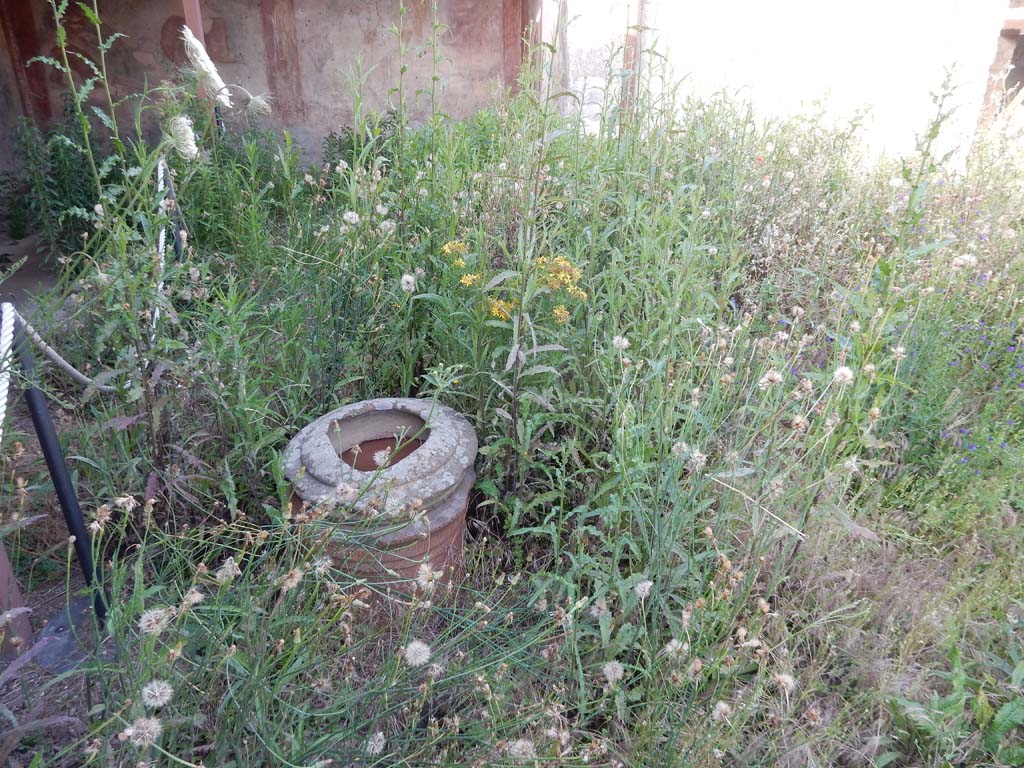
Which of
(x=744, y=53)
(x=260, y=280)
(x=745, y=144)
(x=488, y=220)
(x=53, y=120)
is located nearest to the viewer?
(x=488, y=220)

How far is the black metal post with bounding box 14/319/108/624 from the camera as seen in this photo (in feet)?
6.11

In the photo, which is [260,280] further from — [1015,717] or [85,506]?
[1015,717]

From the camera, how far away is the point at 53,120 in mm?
6422

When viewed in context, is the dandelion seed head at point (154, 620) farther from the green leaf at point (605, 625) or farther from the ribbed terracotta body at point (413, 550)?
the green leaf at point (605, 625)

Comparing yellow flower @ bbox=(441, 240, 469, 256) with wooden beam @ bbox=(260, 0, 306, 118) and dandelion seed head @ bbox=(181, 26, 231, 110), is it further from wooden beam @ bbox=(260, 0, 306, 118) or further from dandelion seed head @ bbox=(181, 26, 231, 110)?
wooden beam @ bbox=(260, 0, 306, 118)

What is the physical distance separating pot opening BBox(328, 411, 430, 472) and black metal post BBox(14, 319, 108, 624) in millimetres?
786

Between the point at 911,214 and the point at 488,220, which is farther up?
the point at 911,214

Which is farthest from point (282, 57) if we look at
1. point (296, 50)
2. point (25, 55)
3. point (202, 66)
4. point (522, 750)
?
point (522, 750)

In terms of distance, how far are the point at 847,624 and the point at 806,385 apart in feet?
2.79

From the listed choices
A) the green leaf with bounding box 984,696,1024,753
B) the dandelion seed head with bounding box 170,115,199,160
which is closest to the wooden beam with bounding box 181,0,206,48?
the dandelion seed head with bounding box 170,115,199,160

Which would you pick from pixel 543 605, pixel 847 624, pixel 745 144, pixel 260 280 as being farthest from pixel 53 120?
pixel 847 624

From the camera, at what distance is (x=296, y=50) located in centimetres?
690

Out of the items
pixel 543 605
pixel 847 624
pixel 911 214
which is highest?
pixel 911 214

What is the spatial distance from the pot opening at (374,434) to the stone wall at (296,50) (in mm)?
3885
